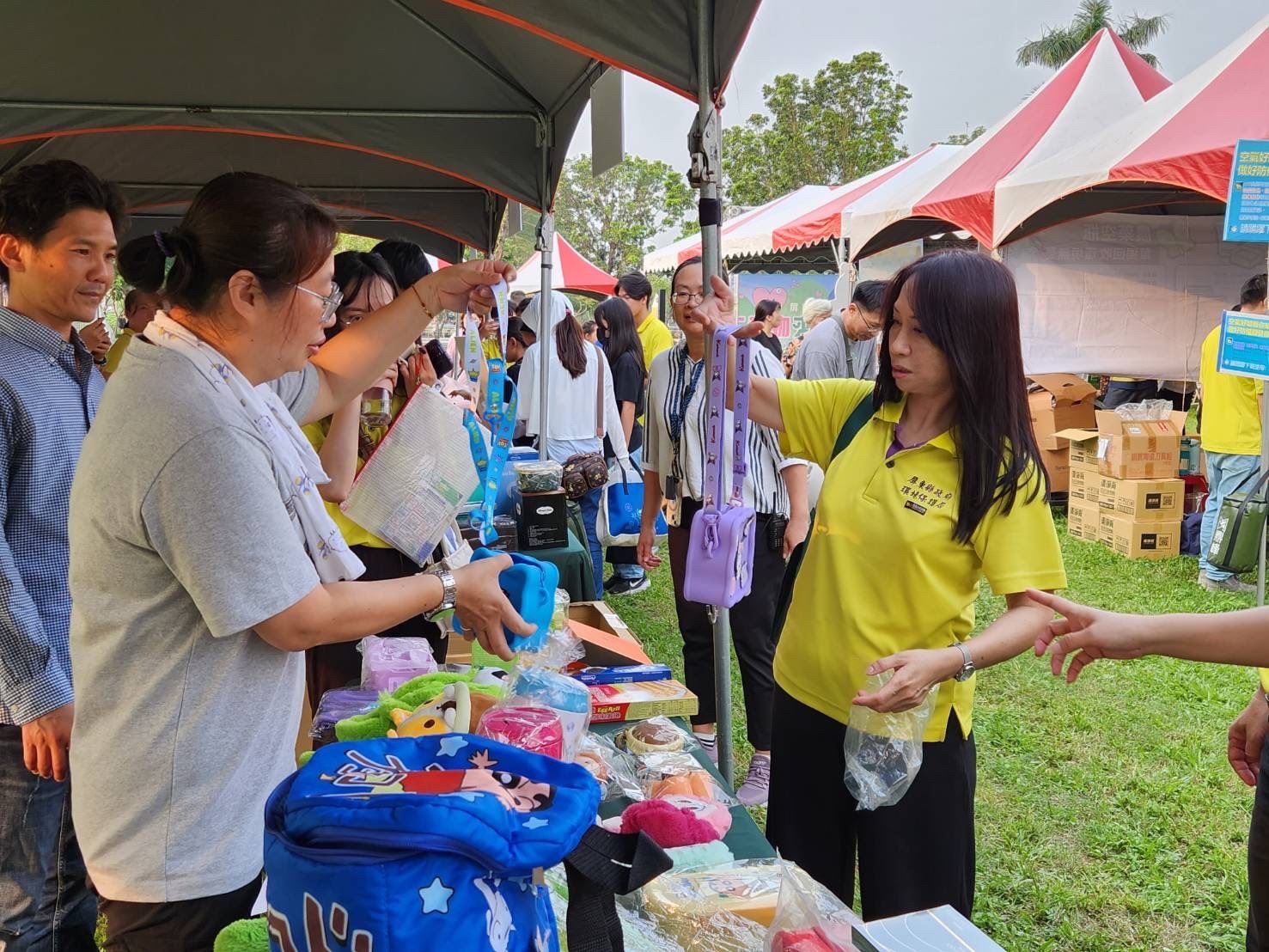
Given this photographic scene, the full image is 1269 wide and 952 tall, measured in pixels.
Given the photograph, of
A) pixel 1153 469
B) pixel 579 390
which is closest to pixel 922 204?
pixel 1153 469

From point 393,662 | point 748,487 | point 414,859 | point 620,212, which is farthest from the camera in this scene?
point 620,212

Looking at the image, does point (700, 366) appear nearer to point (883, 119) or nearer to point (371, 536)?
point (371, 536)

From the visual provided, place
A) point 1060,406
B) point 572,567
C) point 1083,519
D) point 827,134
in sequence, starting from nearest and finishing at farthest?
point 572,567 → point 1083,519 → point 1060,406 → point 827,134

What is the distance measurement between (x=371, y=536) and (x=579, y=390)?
3063 mm

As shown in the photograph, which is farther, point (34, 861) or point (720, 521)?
point (720, 521)

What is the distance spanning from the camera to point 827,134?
30.5m

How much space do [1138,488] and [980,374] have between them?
603cm

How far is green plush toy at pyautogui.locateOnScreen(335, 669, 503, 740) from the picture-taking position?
5.41 feet

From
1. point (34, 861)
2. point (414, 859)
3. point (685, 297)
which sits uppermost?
point (685, 297)

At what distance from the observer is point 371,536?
2441 mm

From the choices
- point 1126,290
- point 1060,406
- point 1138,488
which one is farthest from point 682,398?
point 1126,290

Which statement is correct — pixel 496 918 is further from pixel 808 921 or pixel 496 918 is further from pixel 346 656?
pixel 346 656

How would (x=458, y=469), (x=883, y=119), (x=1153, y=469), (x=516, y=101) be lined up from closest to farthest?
(x=458, y=469)
(x=516, y=101)
(x=1153, y=469)
(x=883, y=119)

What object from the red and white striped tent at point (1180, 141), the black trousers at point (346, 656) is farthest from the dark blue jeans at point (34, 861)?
the red and white striped tent at point (1180, 141)
